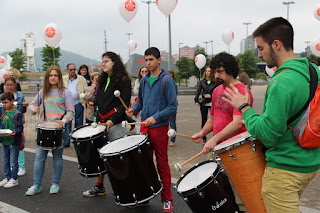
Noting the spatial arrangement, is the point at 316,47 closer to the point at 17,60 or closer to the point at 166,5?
the point at 166,5

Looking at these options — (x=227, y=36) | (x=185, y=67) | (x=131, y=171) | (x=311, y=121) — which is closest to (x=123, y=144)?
(x=131, y=171)

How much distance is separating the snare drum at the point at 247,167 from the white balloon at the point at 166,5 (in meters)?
10.9

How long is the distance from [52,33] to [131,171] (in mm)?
9903

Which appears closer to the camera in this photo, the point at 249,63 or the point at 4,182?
the point at 4,182

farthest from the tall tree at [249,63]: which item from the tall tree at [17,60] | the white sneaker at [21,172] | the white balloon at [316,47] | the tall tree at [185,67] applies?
the white sneaker at [21,172]

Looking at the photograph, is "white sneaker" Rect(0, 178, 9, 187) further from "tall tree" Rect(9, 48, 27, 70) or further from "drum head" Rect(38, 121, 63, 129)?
"tall tree" Rect(9, 48, 27, 70)

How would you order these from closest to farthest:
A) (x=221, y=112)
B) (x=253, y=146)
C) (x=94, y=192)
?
1. (x=253, y=146)
2. (x=221, y=112)
3. (x=94, y=192)

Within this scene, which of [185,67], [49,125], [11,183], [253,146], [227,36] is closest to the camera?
[253,146]

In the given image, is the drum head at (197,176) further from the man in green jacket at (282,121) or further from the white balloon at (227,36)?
the white balloon at (227,36)

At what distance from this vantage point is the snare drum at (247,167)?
226 cm

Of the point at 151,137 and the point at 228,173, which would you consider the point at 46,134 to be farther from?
the point at 228,173

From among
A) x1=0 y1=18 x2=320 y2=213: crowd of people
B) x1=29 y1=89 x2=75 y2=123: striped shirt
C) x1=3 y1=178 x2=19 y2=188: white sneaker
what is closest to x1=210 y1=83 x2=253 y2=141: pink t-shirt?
x1=0 y1=18 x2=320 y2=213: crowd of people

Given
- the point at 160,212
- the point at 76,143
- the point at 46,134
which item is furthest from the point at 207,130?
the point at 46,134

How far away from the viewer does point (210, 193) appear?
2479 mm
